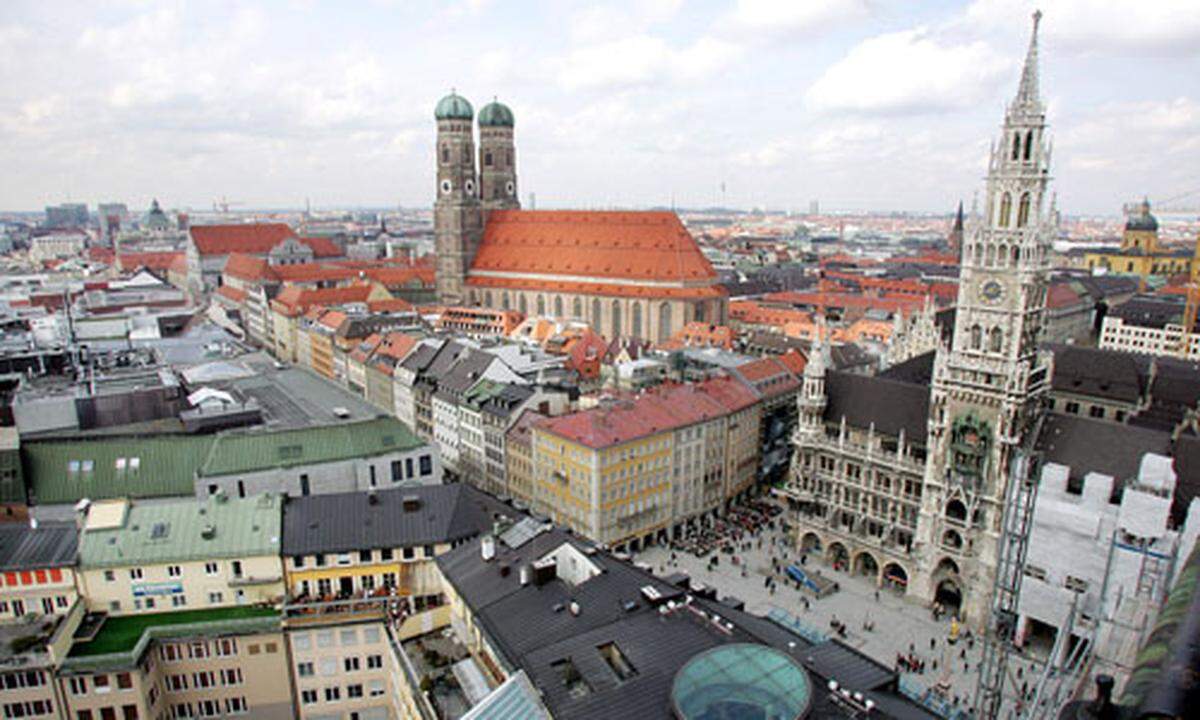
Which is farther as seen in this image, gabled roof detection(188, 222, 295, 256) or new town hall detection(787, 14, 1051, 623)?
gabled roof detection(188, 222, 295, 256)

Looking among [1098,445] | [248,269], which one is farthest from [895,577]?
[248,269]

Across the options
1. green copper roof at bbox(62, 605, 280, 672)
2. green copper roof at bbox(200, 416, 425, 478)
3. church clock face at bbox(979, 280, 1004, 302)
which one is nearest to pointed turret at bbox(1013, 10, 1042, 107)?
church clock face at bbox(979, 280, 1004, 302)

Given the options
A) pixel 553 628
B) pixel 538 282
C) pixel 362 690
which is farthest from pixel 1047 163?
pixel 538 282

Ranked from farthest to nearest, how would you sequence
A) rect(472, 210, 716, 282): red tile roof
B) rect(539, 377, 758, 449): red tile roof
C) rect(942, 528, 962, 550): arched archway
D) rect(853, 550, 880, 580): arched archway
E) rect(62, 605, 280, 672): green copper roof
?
rect(472, 210, 716, 282): red tile roof < rect(539, 377, 758, 449): red tile roof < rect(853, 550, 880, 580): arched archway < rect(942, 528, 962, 550): arched archway < rect(62, 605, 280, 672): green copper roof

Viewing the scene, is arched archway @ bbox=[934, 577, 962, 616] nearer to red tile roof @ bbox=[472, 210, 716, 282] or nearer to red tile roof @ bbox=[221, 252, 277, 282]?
red tile roof @ bbox=[472, 210, 716, 282]

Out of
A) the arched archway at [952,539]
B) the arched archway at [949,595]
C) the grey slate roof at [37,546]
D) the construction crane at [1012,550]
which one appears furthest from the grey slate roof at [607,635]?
the arched archway at [949,595]

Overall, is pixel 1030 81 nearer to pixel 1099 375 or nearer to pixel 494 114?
pixel 1099 375

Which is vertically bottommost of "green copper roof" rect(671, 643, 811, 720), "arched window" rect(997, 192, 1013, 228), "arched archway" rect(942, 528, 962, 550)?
"arched archway" rect(942, 528, 962, 550)

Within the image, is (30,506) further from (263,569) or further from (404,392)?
(404,392)

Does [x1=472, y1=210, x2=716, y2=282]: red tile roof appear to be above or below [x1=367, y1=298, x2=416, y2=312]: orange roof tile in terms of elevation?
above
